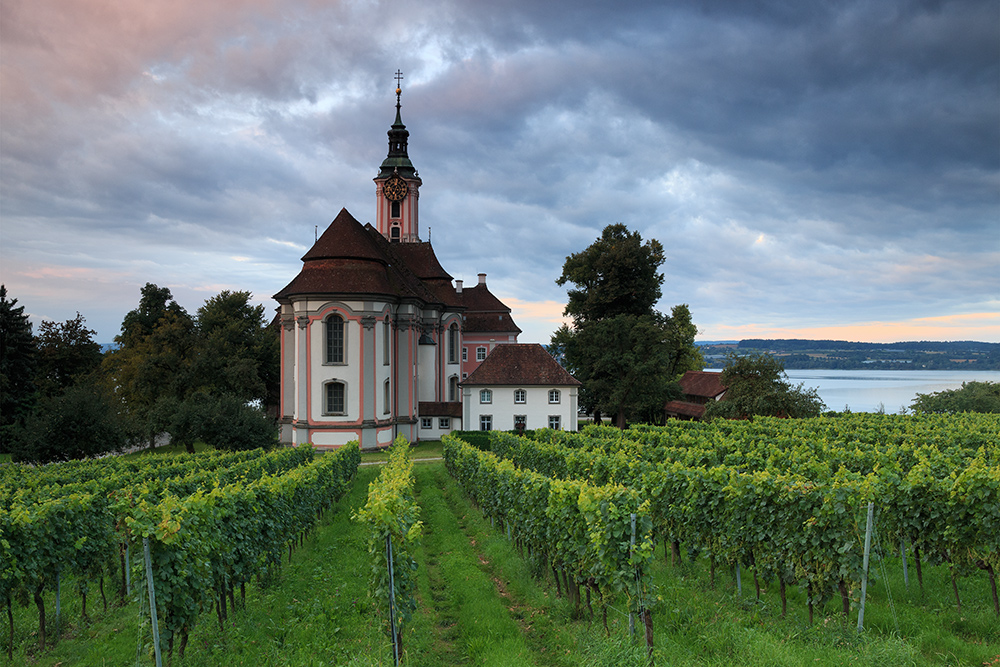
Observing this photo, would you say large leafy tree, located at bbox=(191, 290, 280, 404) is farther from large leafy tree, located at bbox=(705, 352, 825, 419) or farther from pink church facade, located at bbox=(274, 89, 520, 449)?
large leafy tree, located at bbox=(705, 352, 825, 419)

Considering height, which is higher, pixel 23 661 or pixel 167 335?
pixel 167 335

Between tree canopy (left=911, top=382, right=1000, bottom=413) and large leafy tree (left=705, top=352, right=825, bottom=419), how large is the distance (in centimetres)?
1708

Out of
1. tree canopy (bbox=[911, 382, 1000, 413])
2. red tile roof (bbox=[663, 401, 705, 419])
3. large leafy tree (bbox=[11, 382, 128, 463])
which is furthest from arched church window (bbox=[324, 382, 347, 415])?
tree canopy (bbox=[911, 382, 1000, 413])

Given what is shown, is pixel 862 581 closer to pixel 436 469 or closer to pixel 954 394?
pixel 436 469

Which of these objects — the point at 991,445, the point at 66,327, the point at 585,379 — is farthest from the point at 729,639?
the point at 66,327

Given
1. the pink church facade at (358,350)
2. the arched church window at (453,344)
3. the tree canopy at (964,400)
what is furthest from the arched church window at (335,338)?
the tree canopy at (964,400)

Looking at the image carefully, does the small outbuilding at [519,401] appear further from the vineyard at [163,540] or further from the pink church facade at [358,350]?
the vineyard at [163,540]

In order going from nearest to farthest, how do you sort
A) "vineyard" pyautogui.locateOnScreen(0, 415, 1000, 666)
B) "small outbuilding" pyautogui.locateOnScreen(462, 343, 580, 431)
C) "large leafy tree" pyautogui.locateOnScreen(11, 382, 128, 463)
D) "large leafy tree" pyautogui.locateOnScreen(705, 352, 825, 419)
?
"vineyard" pyautogui.locateOnScreen(0, 415, 1000, 666) → "large leafy tree" pyautogui.locateOnScreen(11, 382, 128, 463) → "large leafy tree" pyautogui.locateOnScreen(705, 352, 825, 419) → "small outbuilding" pyautogui.locateOnScreen(462, 343, 580, 431)

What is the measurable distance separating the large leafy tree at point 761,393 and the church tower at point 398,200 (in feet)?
106

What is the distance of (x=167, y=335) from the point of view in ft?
152

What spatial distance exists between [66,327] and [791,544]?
205ft

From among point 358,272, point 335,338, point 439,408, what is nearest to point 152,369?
point 335,338

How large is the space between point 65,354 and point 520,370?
132ft

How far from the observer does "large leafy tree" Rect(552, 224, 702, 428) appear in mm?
43438
